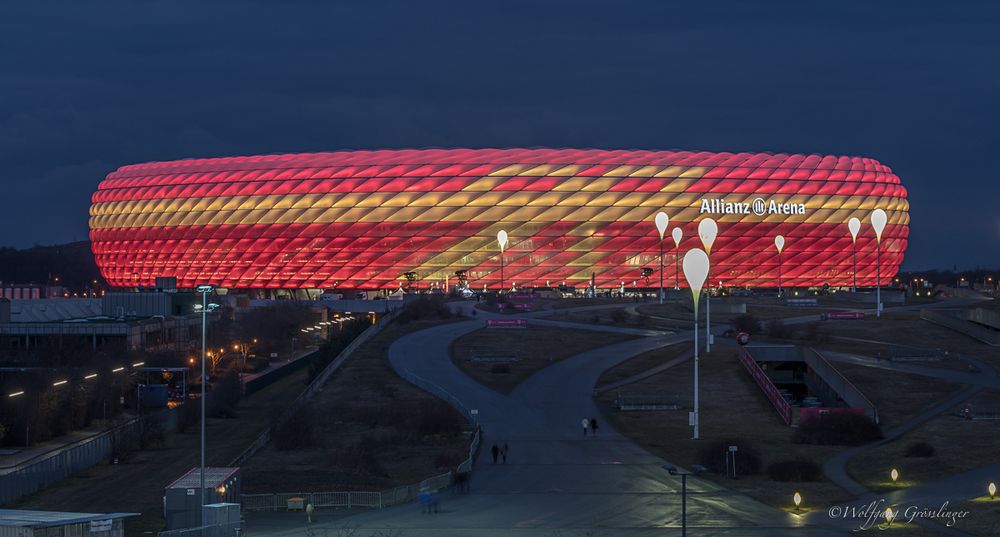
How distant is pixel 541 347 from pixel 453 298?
3912 centimetres

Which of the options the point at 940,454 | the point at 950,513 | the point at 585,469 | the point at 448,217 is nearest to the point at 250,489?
the point at 585,469

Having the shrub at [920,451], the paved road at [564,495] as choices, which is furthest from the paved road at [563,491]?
the shrub at [920,451]

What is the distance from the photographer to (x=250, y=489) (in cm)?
3828

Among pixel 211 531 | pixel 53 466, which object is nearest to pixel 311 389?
pixel 53 466

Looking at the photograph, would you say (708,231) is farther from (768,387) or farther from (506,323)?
(768,387)

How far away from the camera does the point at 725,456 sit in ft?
138

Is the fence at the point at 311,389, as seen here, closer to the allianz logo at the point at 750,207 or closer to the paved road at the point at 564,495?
the paved road at the point at 564,495

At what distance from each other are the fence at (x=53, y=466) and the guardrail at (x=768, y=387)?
25981mm

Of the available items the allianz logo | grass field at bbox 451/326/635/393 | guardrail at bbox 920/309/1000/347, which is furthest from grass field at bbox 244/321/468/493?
the allianz logo

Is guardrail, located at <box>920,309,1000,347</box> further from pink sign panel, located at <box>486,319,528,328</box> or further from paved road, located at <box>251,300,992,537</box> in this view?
paved road, located at <box>251,300,992,537</box>

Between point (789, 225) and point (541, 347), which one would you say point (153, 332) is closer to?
point (541, 347)

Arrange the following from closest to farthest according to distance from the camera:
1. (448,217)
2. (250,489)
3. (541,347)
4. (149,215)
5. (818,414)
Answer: (250,489), (818,414), (541,347), (448,217), (149,215)

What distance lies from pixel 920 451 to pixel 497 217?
285 feet

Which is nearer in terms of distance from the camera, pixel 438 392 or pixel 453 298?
pixel 438 392
